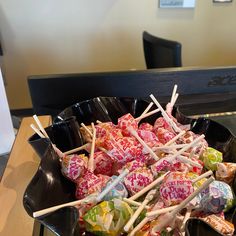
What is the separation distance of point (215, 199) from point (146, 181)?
12 centimetres

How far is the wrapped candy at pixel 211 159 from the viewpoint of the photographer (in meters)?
0.53

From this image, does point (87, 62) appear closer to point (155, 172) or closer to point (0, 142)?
point (0, 142)

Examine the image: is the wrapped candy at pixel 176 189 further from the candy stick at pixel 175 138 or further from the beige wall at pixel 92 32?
the beige wall at pixel 92 32

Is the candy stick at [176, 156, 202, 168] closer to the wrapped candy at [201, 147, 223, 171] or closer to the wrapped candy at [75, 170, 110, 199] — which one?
the wrapped candy at [201, 147, 223, 171]

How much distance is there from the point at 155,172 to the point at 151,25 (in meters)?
1.84

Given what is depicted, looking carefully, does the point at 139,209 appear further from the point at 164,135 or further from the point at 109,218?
the point at 164,135

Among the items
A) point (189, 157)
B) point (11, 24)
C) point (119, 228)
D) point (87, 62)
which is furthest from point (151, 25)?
point (119, 228)

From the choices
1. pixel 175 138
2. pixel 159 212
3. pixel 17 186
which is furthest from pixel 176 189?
pixel 17 186

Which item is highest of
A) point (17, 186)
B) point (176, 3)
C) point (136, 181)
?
point (176, 3)

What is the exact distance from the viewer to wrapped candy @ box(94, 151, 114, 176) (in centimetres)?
55

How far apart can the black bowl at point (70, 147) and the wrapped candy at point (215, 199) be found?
Answer: 0.03 meters

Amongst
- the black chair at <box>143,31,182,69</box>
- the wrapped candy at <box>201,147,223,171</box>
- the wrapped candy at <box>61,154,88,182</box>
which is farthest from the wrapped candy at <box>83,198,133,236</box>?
the black chair at <box>143,31,182,69</box>

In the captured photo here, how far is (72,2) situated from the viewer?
1.95 m

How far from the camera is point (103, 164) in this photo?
0.55 m
